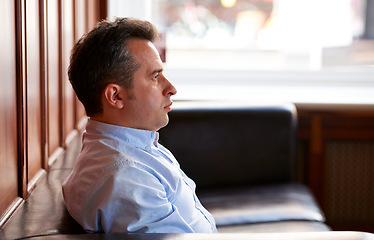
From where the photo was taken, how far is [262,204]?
2.46 metres

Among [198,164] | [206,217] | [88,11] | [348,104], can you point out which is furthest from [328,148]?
[206,217]

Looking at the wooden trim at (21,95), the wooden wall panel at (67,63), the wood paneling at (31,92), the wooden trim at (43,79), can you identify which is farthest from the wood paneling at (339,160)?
the wooden trim at (21,95)

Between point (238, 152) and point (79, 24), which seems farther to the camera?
point (238, 152)

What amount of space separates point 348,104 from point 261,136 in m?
0.73

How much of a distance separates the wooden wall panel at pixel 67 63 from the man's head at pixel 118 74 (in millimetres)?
735

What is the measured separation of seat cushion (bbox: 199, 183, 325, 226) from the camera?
2.32 metres

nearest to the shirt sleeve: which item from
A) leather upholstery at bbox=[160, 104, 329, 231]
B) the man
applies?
the man

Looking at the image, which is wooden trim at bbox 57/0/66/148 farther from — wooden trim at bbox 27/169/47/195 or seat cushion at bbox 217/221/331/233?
seat cushion at bbox 217/221/331/233

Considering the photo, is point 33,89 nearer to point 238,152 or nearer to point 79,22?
point 79,22

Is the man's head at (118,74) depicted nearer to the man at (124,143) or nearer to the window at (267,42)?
the man at (124,143)

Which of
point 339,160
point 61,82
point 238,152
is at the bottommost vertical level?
point 339,160

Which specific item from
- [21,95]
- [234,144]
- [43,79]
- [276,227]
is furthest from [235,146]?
[21,95]

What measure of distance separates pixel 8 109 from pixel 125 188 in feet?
1.22

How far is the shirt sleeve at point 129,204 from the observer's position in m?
1.34
